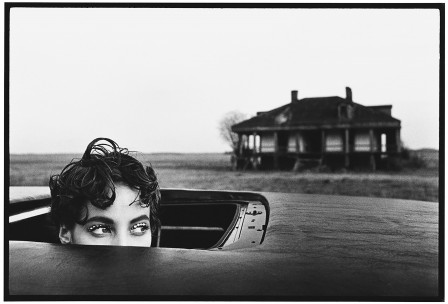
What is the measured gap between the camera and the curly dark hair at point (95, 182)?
32.4 inches

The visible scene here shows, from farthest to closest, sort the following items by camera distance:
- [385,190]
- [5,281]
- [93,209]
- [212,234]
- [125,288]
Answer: [385,190], [212,234], [93,209], [5,281], [125,288]

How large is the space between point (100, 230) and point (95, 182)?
0.09 meters

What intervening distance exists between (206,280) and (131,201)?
14.6 inches

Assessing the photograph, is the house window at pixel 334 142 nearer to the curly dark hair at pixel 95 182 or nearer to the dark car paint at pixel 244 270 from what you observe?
the curly dark hair at pixel 95 182

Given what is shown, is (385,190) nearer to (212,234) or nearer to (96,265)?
(212,234)

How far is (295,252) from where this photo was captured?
1.94 feet

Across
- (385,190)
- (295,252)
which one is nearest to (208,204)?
(295,252)

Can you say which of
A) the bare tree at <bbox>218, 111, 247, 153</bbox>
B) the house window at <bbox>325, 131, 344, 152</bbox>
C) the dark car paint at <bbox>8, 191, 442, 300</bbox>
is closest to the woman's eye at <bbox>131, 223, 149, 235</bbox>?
the dark car paint at <bbox>8, 191, 442, 300</bbox>

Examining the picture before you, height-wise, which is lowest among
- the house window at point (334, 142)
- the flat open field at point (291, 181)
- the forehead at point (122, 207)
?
the flat open field at point (291, 181)

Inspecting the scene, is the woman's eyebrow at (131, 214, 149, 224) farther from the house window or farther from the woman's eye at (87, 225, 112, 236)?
the house window

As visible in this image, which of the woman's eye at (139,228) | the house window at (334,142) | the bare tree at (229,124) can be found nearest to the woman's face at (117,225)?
the woman's eye at (139,228)

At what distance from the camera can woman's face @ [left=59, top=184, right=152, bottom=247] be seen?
80cm

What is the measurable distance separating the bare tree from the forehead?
5.53ft

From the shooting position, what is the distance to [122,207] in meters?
0.82
